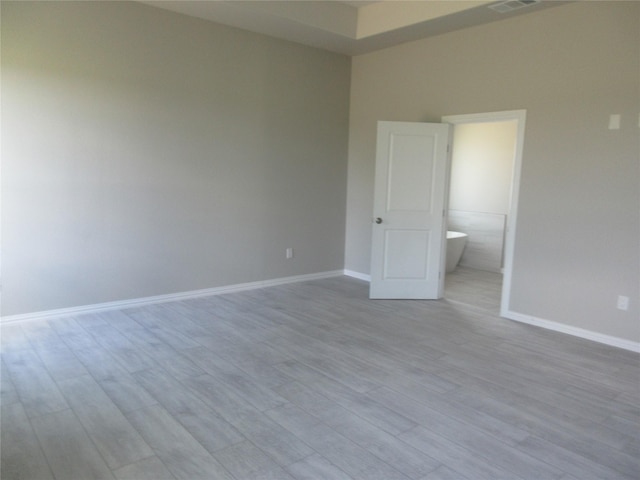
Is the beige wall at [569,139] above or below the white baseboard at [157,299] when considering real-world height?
above

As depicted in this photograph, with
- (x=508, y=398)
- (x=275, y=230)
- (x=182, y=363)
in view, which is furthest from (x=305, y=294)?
(x=508, y=398)

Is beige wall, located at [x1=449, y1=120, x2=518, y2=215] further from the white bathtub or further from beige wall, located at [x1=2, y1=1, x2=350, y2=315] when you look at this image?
beige wall, located at [x1=2, y1=1, x2=350, y2=315]

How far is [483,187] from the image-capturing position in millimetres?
7230

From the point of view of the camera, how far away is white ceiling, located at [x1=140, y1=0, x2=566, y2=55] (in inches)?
173

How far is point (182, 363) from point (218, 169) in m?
2.41

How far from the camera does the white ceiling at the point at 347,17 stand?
4.40 metres

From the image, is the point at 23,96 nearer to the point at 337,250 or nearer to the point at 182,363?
the point at 182,363

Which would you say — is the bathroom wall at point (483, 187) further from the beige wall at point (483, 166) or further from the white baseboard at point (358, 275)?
the white baseboard at point (358, 275)

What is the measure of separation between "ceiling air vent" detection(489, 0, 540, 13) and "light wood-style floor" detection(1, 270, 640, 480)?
2875 millimetres

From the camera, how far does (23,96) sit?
3.95 m

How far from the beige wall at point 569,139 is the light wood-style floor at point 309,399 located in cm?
47

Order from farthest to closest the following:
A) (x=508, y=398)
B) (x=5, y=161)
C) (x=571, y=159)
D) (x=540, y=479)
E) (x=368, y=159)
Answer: (x=368, y=159), (x=571, y=159), (x=5, y=161), (x=508, y=398), (x=540, y=479)

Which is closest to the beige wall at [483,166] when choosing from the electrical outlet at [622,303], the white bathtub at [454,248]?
the white bathtub at [454,248]

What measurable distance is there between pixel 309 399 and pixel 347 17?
4.11 metres
